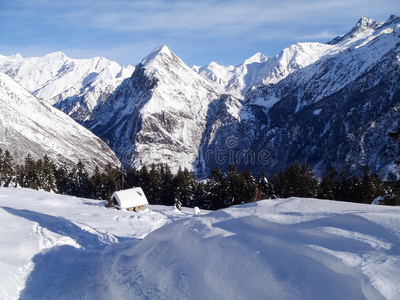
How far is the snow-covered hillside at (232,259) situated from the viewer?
7984mm

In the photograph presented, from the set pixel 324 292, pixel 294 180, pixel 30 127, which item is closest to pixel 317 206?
pixel 324 292

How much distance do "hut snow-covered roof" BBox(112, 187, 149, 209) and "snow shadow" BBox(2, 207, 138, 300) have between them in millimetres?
28604

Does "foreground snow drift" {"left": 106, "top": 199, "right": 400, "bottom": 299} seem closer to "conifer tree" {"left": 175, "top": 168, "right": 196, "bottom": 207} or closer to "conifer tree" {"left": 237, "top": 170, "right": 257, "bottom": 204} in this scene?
"conifer tree" {"left": 237, "top": 170, "right": 257, "bottom": 204}

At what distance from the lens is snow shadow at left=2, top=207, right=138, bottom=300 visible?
→ 37.1 feet

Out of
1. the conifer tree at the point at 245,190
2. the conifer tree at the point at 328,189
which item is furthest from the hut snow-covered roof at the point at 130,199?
the conifer tree at the point at 328,189

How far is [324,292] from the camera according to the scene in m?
7.58

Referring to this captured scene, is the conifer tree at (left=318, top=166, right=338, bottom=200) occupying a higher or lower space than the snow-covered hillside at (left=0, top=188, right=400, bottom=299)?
lower

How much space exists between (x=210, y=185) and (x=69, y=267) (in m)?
45.0

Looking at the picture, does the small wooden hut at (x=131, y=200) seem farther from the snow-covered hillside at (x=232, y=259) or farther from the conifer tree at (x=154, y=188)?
the snow-covered hillside at (x=232, y=259)

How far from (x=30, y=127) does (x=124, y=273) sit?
650 feet

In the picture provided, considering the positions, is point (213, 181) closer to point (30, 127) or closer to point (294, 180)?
point (294, 180)

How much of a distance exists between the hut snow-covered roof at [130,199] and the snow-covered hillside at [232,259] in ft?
101

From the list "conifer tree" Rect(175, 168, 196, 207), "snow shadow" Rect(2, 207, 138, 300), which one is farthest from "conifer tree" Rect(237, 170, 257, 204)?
"snow shadow" Rect(2, 207, 138, 300)

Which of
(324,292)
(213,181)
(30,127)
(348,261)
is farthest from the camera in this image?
(30,127)
